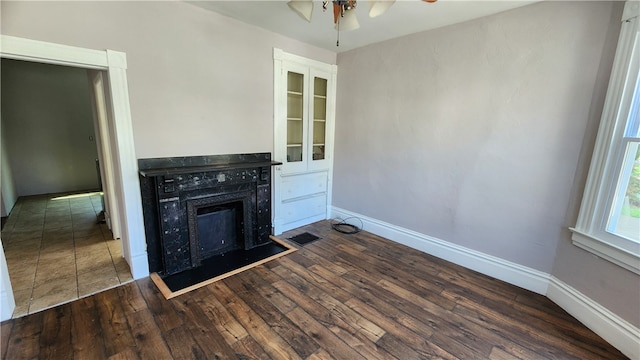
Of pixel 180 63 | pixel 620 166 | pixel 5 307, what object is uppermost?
pixel 180 63

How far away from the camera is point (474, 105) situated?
263 cm

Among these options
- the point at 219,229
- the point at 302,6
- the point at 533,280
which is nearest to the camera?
the point at 302,6

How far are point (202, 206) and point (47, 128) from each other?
522cm

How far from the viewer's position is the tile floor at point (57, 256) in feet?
7.32

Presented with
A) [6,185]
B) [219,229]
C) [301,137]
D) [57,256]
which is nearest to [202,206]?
[219,229]

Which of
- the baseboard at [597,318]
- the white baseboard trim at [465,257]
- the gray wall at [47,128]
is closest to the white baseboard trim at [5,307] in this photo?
the white baseboard trim at [465,257]

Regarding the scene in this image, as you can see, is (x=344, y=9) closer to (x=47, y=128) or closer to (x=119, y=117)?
(x=119, y=117)

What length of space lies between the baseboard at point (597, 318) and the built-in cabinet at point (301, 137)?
2805 mm

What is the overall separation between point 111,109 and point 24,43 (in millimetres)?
601

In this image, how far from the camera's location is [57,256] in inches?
112

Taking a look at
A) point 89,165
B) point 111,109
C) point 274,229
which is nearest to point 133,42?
point 111,109

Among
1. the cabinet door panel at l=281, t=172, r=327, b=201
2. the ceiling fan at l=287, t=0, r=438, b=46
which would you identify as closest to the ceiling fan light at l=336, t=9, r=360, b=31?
the ceiling fan at l=287, t=0, r=438, b=46

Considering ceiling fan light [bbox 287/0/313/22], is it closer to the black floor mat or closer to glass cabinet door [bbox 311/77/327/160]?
glass cabinet door [bbox 311/77/327/160]

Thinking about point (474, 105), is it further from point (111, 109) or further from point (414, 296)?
point (111, 109)
